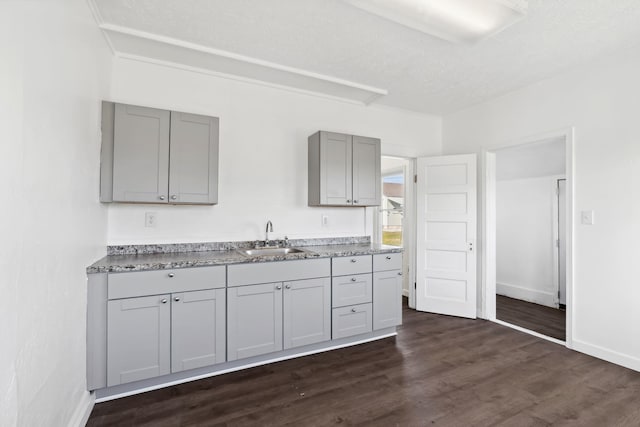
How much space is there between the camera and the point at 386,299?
303cm

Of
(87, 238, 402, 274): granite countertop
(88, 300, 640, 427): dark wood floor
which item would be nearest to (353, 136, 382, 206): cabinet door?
(87, 238, 402, 274): granite countertop

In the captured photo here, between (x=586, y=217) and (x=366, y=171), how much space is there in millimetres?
2000

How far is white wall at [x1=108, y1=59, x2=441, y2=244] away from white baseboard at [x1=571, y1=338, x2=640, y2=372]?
7.33 ft

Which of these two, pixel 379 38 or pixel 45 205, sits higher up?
pixel 379 38

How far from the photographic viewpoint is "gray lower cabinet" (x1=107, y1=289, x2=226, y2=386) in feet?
6.62

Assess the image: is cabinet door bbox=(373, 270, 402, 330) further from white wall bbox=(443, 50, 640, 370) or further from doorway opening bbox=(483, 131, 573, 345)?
white wall bbox=(443, 50, 640, 370)

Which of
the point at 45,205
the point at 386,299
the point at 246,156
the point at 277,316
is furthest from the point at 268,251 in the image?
the point at 45,205

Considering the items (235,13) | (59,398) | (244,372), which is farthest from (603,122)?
(59,398)

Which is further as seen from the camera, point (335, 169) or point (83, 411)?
point (335, 169)

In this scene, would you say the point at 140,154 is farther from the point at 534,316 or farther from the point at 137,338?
the point at 534,316

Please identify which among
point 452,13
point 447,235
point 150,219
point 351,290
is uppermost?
point 452,13

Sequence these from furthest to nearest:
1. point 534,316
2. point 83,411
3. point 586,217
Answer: point 534,316 → point 586,217 → point 83,411

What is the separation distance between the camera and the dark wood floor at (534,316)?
10.9 feet

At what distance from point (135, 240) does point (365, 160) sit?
2263 mm
